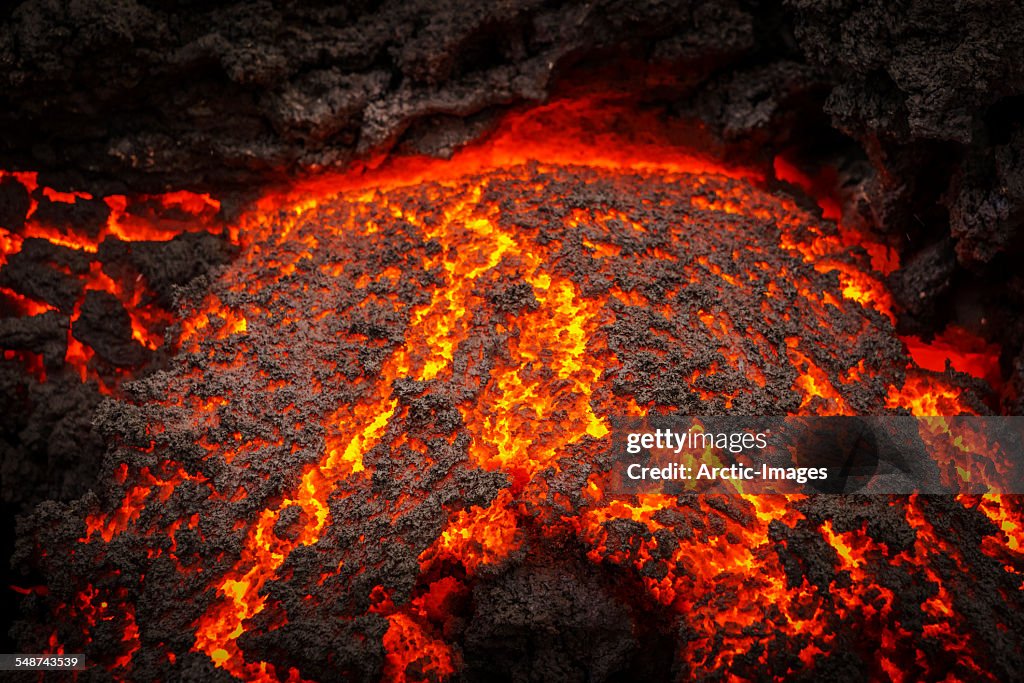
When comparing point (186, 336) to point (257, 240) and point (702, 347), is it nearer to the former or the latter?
point (257, 240)

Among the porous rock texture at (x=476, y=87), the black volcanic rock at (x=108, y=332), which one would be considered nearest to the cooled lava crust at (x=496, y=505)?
the black volcanic rock at (x=108, y=332)

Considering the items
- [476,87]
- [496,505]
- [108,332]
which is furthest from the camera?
[476,87]

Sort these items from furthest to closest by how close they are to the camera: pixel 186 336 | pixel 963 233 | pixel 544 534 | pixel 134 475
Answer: pixel 186 336, pixel 963 233, pixel 134 475, pixel 544 534

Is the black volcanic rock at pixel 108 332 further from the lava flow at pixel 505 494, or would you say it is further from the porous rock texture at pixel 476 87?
the porous rock texture at pixel 476 87

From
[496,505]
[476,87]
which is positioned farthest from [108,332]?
[476,87]

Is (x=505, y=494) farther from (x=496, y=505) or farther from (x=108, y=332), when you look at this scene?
→ (x=108, y=332)

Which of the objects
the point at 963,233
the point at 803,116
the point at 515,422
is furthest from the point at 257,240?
the point at 963,233

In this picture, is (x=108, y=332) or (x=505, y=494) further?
(x=108, y=332)

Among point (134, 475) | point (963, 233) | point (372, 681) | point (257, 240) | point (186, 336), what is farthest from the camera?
point (257, 240)
